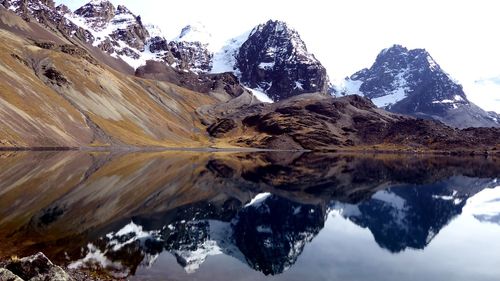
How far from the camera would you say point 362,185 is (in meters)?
93.9

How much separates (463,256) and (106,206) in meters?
37.9

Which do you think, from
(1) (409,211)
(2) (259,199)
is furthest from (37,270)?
(1) (409,211)

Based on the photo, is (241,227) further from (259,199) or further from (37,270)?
(37,270)

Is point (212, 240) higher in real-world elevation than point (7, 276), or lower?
higher

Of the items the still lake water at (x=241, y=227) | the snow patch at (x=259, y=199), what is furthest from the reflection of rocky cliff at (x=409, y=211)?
the snow patch at (x=259, y=199)

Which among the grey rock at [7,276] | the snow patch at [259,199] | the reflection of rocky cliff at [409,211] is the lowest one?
the grey rock at [7,276]

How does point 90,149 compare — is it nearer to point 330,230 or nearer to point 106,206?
point 106,206

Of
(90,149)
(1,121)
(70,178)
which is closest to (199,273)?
(70,178)

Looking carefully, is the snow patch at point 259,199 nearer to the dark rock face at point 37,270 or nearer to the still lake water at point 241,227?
the still lake water at point 241,227

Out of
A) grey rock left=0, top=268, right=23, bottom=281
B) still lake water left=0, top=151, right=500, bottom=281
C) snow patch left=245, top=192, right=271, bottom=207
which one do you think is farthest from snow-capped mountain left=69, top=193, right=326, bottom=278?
grey rock left=0, top=268, right=23, bottom=281

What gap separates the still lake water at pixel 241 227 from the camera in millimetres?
33219

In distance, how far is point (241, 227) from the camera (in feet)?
165

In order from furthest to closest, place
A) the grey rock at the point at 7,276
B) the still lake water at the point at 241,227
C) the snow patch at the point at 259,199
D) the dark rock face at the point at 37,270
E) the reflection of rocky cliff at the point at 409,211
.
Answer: the snow patch at the point at 259,199, the reflection of rocky cliff at the point at 409,211, the still lake water at the point at 241,227, the dark rock face at the point at 37,270, the grey rock at the point at 7,276

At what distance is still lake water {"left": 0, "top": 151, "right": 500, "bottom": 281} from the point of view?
33.2 m
